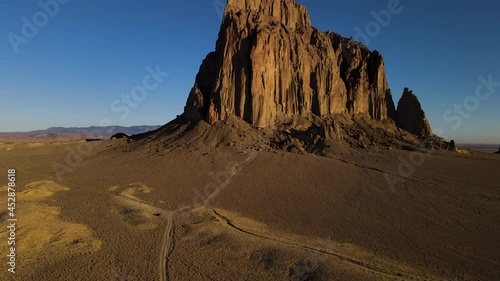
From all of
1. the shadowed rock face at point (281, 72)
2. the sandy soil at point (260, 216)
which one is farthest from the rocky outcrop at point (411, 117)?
the sandy soil at point (260, 216)

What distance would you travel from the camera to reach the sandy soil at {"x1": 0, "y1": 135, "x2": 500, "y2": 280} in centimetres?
2158

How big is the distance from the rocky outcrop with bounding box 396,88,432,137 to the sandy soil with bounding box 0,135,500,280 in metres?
12.5

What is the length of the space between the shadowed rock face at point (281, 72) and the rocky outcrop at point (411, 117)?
204cm

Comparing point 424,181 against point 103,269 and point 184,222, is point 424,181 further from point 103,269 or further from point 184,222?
point 103,269

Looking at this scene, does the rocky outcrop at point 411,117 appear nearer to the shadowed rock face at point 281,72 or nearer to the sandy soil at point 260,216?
the shadowed rock face at point 281,72

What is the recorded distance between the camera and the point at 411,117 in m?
71.8

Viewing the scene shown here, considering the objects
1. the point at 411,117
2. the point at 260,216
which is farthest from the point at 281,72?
the point at 260,216

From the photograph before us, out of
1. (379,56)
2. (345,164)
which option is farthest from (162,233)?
(379,56)

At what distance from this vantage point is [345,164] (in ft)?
159

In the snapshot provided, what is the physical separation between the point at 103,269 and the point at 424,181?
39.0 meters

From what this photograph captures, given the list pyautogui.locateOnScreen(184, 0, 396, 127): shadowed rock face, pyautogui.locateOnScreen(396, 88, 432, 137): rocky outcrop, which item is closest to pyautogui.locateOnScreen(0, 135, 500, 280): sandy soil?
pyautogui.locateOnScreen(184, 0, 396, 127): shadowed rock face

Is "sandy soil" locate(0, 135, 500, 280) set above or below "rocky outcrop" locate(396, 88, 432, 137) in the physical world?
below

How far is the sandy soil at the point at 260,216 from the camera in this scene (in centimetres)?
2158

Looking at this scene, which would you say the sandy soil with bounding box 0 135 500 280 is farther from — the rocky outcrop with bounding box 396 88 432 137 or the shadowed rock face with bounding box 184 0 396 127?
the rocky outcrop with bounding box 396 88 432 137
